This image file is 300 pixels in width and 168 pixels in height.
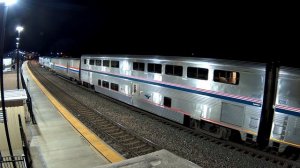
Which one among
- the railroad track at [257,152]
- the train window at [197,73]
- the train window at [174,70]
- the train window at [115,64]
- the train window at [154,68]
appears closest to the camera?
the railroad track at [257,152]

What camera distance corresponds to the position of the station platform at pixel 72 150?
21.3 feet

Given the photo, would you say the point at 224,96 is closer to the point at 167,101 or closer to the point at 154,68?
the point at 167,101

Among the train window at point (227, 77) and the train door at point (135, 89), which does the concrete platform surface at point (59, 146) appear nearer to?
the train door at point (135, 89)

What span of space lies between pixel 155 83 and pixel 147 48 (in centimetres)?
6660

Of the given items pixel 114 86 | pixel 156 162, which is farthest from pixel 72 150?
pixel 114 86

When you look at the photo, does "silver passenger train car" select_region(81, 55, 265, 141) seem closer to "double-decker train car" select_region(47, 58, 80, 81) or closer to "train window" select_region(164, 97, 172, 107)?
"train window" select_region(164, 97, 172, 107)

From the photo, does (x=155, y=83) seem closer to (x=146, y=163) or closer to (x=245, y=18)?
(x=146, y=163)

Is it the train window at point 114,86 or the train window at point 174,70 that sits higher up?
the train window at point 174,70

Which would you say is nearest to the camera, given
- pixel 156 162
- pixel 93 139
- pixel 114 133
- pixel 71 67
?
pixel 156 162

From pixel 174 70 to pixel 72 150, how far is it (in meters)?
6.13

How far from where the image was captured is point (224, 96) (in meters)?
11.6

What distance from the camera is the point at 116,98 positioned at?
2048 cm

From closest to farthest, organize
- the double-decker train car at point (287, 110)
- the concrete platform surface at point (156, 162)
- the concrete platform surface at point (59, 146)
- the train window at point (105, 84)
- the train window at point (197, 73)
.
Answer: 1. the concrete platform surface at point (156, 162)
2. the concrete platform surface at point (59, 146)
3. the double-decker train car at point (287, 110)
4. the train window at point (197, 73)
5. the train window at point (105, 84)

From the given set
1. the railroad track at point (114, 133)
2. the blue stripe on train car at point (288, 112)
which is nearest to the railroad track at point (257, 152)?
the blue stripe on train car at point (288, 112)
